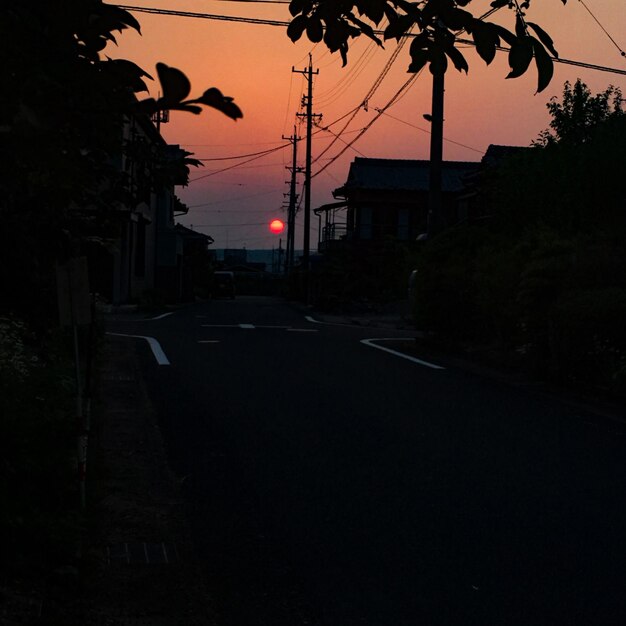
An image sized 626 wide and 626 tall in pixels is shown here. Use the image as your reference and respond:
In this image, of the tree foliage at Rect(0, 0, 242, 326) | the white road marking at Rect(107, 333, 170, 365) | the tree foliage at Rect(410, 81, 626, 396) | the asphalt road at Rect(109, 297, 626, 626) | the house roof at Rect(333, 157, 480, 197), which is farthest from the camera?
the house roof at Rect(333, 157, 480, 197)

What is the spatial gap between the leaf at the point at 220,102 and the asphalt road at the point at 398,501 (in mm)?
3162

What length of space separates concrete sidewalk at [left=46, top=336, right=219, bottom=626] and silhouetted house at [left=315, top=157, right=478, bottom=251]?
5625 centimetres

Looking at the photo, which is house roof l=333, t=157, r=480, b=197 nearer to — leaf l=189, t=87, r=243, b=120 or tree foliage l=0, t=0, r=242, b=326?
tree foliage l=0, t=0, r=242, b=326

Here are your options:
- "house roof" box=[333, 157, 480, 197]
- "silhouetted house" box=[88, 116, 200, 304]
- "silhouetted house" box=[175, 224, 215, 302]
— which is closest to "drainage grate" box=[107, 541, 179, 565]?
"silhouetted house" box=[88, 116, 200, 304]

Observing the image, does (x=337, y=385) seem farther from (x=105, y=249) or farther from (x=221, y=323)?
(x=221, y=323)

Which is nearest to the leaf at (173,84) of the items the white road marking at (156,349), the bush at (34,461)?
the bush at (34,461)

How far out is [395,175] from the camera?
6888 cm

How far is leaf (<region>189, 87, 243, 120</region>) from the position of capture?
2375 mm

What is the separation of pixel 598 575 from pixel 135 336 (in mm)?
20156

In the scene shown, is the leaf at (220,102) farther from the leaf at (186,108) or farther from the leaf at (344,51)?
the leaf at (344,51)

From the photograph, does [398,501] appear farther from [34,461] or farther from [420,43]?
[420,43]

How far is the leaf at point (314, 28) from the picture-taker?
169 inches

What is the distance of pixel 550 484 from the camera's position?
8078 mm

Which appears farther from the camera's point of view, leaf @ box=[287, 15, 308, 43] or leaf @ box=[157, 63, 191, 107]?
leaf @ box=[287, 15, 308, 43]
